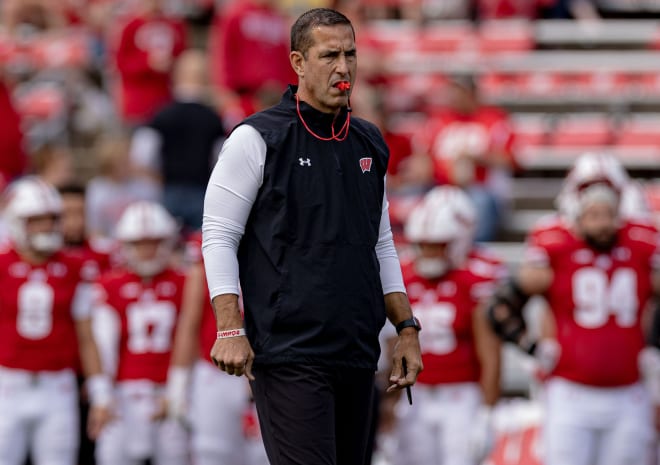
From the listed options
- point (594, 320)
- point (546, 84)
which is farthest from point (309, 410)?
point (546, 84)

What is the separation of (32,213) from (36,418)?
1.01 m

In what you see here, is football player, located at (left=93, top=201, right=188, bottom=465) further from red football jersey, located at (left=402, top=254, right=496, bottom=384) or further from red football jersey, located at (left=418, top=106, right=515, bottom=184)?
red football jersey, located at (left=418, top=106, right=515, bottom=184)

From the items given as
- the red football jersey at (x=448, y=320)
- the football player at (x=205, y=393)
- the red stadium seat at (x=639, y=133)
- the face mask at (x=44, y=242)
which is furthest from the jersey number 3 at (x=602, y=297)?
the red stadium seat at (x=639, y=133)

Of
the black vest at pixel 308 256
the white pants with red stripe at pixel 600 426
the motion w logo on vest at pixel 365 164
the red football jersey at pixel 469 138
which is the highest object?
the red football jersey at pixel 469 138

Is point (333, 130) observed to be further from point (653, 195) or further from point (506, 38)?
point (506, 38)

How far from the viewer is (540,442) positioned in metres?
7.77

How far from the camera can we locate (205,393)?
7.93 meters

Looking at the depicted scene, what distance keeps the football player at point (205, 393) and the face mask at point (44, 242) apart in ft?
2.38

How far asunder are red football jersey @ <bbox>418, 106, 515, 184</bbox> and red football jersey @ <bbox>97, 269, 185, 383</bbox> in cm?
274

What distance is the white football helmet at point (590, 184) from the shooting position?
278 inches

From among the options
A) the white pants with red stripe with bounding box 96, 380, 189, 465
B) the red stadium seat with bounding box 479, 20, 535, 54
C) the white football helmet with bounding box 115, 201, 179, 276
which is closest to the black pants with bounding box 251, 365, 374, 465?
the white pants with red stripe with bounding box 96, 380, 189, 465

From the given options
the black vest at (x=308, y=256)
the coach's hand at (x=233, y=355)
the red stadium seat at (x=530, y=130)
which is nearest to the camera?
the coach's hand at (x=233, y=355)

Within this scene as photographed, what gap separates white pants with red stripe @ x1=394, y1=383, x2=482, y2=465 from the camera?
25.3 feet

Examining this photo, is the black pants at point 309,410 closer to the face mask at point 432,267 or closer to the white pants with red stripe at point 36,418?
the white pants with red stripe at point 36,418
